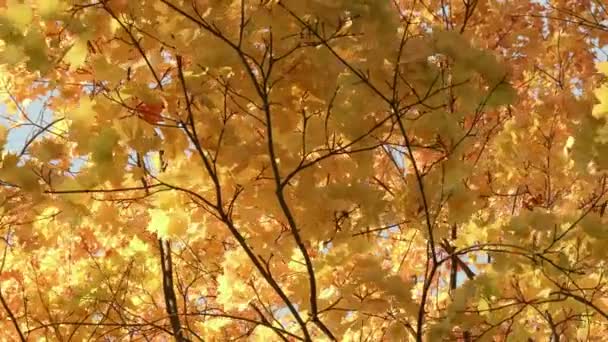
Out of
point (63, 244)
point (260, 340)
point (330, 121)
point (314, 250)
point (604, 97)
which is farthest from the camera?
point (63, 244)

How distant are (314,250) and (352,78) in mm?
935

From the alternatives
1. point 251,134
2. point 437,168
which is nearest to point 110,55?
point 251,134

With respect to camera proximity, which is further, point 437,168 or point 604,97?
point 437,168

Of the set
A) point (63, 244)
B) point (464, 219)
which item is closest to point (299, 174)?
point (464, 219)

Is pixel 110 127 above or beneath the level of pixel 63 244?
beneath

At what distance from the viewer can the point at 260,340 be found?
3.03 metres

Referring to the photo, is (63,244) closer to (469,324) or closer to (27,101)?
(27,101)

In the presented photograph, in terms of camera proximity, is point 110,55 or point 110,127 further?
point 110,55

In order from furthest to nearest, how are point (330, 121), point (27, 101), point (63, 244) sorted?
point (63, 244), point (27, 101), point (330, 121)

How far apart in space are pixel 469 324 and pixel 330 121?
746mm

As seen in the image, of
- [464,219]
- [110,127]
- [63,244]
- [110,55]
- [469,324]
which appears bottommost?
[469,324]

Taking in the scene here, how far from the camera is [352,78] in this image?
1890 mm

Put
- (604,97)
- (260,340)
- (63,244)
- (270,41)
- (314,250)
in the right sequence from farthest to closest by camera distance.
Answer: (63,244)
(260,340)
(314,250)
(270,41)
(604,97)

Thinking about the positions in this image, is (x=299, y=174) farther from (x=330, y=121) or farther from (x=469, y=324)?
(x=469, y=324)
